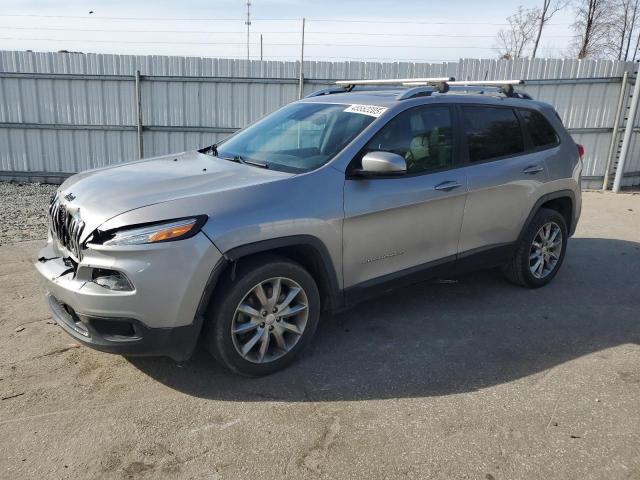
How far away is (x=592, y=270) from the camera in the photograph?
5852mm

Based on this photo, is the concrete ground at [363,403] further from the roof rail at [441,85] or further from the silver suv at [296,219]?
the roof rail at [441,85]

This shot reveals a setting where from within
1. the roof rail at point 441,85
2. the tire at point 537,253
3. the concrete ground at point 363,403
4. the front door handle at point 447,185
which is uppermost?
the roof rail at point 441,85

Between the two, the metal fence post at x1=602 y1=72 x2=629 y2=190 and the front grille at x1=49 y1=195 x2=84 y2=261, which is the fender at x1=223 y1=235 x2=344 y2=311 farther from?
the metal fence post at x1=602 y1=72 x2=629 y2=190

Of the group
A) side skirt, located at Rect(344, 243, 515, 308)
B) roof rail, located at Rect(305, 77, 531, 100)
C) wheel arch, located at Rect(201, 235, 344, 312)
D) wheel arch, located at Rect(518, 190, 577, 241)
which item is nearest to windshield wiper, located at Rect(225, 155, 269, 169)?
wheel arch, located at Rect(201, 235, 344, 312)

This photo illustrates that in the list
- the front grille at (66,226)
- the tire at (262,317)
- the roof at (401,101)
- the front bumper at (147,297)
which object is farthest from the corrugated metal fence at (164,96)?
A: the front bumper at (147,297)

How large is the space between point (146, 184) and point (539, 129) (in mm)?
3650

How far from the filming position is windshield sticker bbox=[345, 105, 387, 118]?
391 centimetres

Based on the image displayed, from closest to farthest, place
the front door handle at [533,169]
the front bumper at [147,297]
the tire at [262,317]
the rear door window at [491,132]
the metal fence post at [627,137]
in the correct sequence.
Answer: the front bumper at [147,297] → the tire at [262,317] → the rear door window at [491,132] → the front door handle at [533,169] → the metal fence post at [627,137]

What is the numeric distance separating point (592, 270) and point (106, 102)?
885cm

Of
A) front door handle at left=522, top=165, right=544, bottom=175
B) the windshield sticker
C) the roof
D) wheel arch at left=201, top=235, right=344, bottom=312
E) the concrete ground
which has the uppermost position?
the roof

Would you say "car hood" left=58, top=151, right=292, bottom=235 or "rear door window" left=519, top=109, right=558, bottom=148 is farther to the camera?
"rear door window" left=519, top=109, right=558, bottom=148

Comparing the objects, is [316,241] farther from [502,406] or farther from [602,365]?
[602,365]

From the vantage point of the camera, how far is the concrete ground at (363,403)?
271 cm

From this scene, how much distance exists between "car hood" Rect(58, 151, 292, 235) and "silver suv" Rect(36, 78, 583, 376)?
14mm
